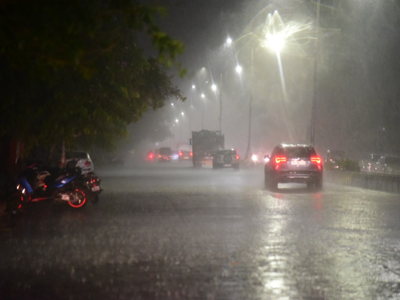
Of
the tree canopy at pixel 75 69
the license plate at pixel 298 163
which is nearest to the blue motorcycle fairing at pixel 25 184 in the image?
the tree canopy at pixel 75 69

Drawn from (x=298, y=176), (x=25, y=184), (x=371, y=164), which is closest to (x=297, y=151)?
(x=298, y=176)

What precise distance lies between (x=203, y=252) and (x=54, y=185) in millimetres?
7593

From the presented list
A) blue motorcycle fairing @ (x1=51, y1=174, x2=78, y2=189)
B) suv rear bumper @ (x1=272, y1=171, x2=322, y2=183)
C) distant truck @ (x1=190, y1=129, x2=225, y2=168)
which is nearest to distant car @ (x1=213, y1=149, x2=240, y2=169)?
distant truck @ (x1=190, y1=129, x2=225, y2=168)

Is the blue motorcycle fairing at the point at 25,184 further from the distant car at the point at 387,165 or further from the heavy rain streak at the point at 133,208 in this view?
the distant car at the point at 387,165

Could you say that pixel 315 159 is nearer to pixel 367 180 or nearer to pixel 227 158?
pixel 367 180

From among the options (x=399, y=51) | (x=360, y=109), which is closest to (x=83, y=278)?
(x=399, y=51)

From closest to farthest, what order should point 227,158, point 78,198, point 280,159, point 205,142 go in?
point 78,198 < point 280,159 < point 227,158 < point 205,142

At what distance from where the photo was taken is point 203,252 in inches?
381

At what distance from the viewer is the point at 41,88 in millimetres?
17266

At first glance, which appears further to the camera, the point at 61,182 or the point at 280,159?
the point at 280,159

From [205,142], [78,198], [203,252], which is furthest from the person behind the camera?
[205,142]

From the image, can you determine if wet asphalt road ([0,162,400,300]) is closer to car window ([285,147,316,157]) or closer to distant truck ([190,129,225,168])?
car window ([285,147,316,157])

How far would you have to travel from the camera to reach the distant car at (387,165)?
128 ft

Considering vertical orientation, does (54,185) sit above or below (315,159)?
below
